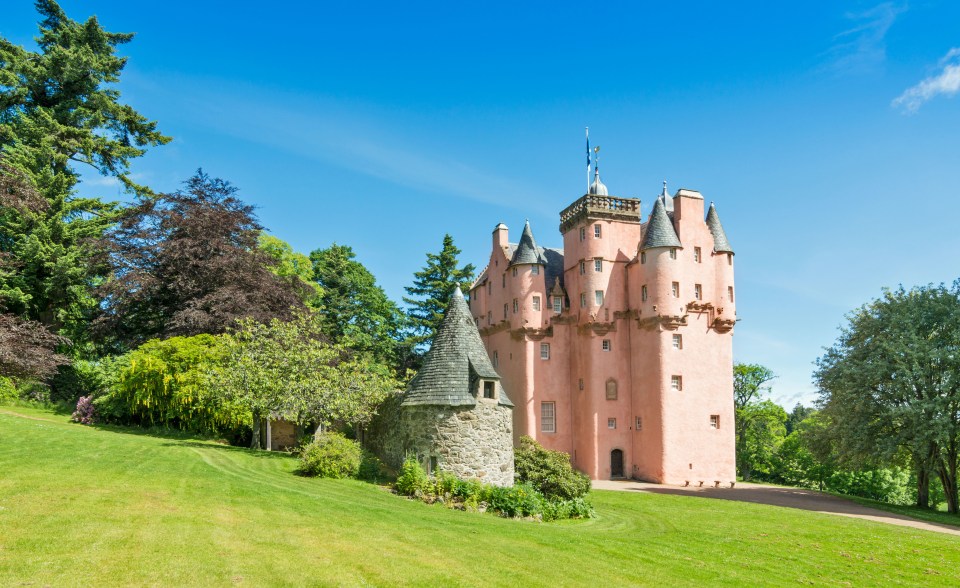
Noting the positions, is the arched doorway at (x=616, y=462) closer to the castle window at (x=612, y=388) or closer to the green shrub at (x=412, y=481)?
the castle window at (x=612, y=388)

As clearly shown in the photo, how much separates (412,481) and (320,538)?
901cm

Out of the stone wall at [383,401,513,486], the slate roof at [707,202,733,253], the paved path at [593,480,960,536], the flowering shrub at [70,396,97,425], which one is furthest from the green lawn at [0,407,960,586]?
the slate roof at [707,202,733,253]

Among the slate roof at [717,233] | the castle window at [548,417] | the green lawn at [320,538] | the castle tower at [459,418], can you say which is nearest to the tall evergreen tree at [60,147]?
the green lawn at [320,538]

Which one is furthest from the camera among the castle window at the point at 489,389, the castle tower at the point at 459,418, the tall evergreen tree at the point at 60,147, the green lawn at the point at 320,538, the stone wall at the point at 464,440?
the tall evergreen tree at the point at 60,147

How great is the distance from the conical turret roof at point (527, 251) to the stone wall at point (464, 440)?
647 inches

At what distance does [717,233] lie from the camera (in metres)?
39.0

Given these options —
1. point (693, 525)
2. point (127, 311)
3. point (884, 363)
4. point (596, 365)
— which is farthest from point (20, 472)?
point (884, 363)

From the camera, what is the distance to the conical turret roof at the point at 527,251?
1542 inches

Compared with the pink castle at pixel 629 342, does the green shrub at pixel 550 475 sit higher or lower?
lower

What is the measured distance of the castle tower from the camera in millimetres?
22750

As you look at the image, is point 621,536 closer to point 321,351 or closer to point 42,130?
point 321,351

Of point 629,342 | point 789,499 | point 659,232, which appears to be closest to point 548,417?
point 629,342

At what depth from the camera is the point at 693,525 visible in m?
20.5

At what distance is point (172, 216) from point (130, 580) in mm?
28998
